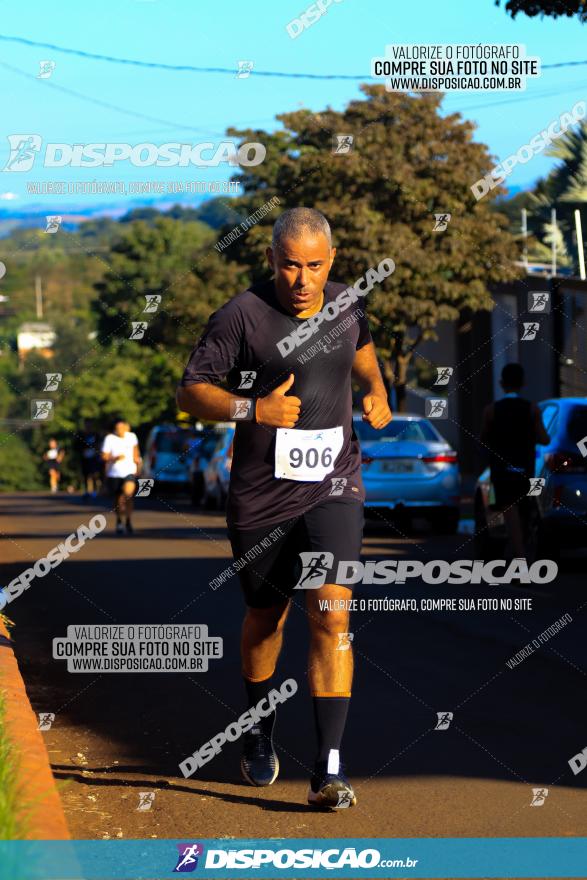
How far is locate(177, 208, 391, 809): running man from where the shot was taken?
592cm

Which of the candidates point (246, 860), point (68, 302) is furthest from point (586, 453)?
point (68, 302)

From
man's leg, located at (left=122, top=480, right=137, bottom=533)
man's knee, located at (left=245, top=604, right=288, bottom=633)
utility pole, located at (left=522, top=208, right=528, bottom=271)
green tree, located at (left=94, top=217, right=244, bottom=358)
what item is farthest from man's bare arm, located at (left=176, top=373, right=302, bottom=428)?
green tree, located at (left=94, top=217, right=244, bottom=358)

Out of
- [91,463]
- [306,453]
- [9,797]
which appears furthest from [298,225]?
[91,463]

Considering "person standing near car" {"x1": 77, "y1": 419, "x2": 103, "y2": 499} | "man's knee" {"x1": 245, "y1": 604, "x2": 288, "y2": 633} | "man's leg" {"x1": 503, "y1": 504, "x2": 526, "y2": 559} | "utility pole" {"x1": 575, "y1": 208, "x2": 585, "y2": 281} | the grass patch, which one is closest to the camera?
the grass patch

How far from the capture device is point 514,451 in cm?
1374

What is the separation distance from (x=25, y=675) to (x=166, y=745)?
245 centimetres

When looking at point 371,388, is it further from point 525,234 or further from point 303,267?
point 525,234

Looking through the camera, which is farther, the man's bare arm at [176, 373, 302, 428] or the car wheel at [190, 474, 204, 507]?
the car wheel at [190, 474, 204, 507]

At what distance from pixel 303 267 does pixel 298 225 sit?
0.52 feet

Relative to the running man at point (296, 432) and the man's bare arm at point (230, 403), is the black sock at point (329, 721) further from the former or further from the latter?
the man's bare arm at point (230, 403)

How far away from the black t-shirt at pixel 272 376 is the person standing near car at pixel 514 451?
25.3ft

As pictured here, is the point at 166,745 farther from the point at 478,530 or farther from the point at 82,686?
the point at 478,530

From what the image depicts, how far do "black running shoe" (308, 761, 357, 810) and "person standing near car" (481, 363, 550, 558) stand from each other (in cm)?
806

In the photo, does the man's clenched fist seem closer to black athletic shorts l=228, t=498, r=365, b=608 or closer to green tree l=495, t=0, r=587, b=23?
black athletic shorts l=228, t=498, r=365, b=608
